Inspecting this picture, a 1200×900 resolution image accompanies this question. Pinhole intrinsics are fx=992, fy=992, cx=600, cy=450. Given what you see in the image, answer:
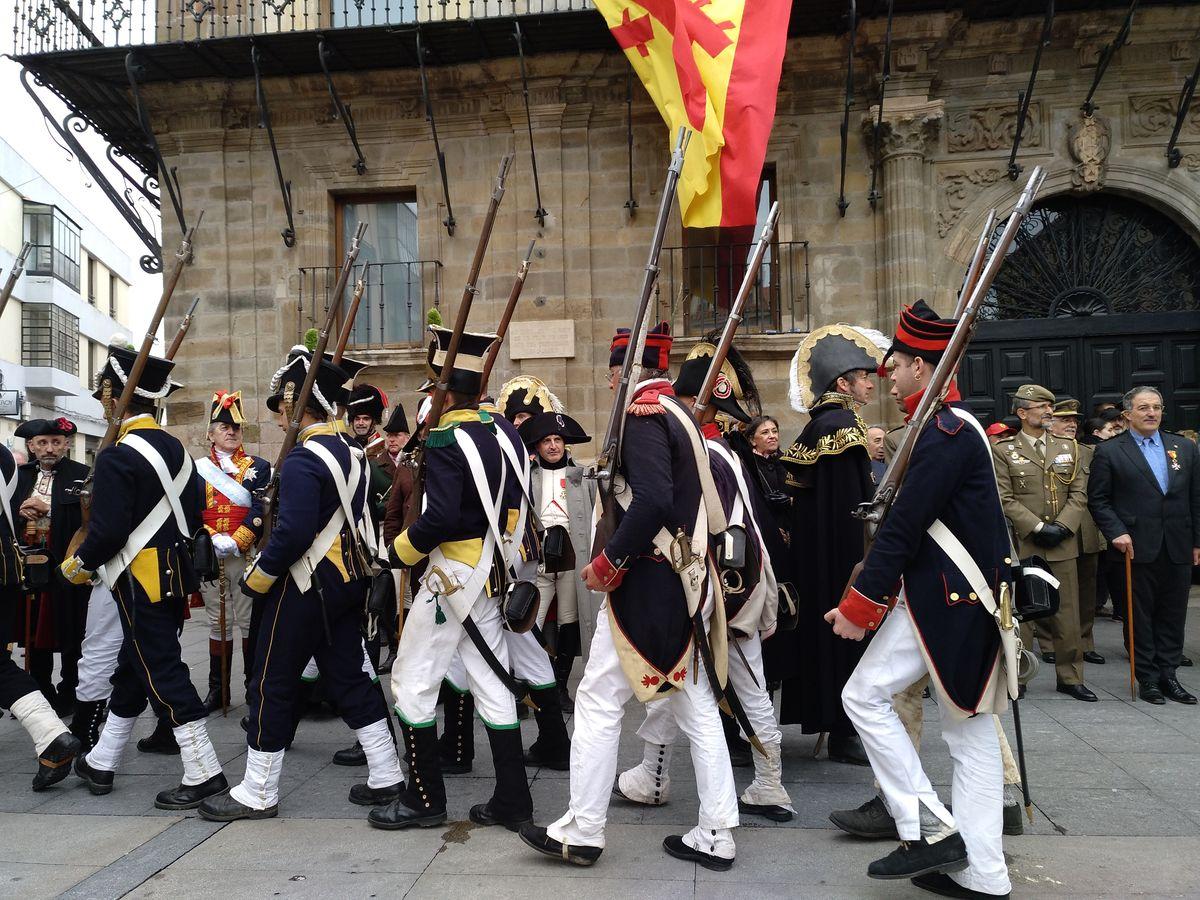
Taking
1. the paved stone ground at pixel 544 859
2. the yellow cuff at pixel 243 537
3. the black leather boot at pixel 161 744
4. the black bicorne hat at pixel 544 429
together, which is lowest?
the paved stone ground at pixel 544 859

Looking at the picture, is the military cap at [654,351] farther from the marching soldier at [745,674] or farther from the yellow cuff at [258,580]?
the yellow cuff at [258,580]

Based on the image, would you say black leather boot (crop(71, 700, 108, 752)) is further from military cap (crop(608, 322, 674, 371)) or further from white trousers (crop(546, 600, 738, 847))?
military cap (crop(608, 322, 674, 371))

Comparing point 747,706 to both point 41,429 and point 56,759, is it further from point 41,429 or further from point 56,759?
point 41,429

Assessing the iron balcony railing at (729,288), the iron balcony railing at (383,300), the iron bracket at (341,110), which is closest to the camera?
the iron bracket at (341,110)

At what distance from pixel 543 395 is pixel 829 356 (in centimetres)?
268

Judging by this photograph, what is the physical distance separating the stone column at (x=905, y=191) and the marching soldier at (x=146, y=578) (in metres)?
8.07

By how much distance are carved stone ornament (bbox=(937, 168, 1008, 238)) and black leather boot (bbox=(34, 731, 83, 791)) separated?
969 centimetres

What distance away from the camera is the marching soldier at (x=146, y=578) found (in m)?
4.76

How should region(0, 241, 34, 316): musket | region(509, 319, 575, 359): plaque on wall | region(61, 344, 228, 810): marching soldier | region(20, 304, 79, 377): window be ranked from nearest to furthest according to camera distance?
region(61, 344, 228, 810): marching soldier
region(0, 241, 34, 316): musket
region(509, 319, 575, 359): plaque on wall
region(20, 304, 79, 377): window

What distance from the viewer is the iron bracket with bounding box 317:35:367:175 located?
10.8 meters

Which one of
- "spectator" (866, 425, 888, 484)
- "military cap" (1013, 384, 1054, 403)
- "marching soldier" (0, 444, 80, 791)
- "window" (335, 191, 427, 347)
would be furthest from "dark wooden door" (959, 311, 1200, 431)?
"marching soldier" (0, 444, 80, 791)

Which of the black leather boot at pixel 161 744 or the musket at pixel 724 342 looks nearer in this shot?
the musket at pixel 724 342

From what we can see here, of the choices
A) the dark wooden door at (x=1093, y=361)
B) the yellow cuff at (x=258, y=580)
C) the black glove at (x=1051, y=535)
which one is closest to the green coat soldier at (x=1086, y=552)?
the black glove at (x=1051, y=535)

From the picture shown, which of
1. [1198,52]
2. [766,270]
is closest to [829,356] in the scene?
[766,270]
